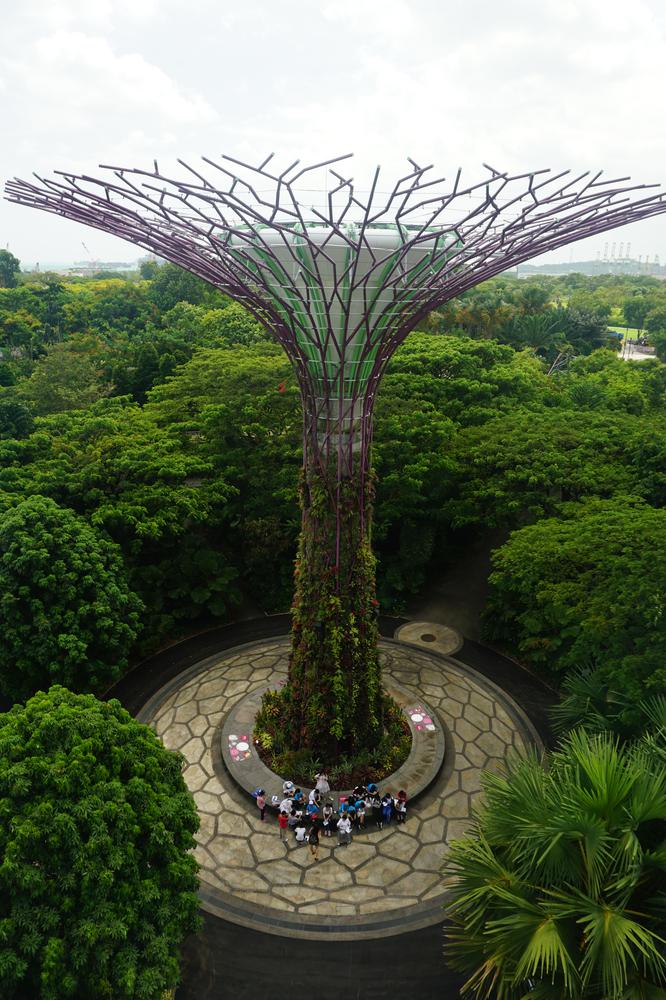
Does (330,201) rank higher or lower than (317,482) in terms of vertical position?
higher

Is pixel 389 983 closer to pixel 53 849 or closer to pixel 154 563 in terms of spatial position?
pixel 53 849

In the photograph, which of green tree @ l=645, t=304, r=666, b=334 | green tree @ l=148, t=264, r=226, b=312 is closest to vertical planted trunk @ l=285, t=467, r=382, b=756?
green tree @ l=148, t=264, r=226, b=312

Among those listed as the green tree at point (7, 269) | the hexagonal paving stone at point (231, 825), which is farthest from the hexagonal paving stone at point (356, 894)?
the green tree at point (7, 269)

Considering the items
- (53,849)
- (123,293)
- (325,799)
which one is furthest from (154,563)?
(123,293)

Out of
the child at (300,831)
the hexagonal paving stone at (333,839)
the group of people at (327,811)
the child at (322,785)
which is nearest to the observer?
the hexagonal paving stone at (333,839)

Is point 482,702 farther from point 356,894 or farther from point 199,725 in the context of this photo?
point 199,725

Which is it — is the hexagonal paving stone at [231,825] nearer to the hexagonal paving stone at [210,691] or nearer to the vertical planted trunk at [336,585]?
the vertical planted trunk at [336,585]

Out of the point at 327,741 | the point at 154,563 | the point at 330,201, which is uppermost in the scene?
the point at 330,201

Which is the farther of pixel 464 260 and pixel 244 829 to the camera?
pixel 244 829

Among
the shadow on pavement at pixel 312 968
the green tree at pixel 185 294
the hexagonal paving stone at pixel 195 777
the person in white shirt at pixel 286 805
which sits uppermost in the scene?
the green tree at pixel 185 294
